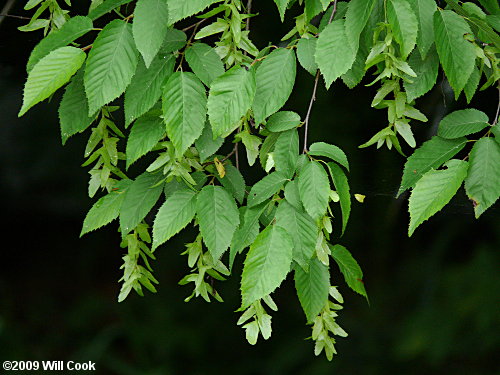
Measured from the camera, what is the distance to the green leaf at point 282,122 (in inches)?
33.6

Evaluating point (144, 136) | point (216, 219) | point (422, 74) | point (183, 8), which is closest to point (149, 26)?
point (183, 8)

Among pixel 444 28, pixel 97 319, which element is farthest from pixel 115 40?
pixel 97 319

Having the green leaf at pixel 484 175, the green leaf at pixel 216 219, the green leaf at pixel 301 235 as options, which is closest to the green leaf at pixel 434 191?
the green leaf at pixel 484 175

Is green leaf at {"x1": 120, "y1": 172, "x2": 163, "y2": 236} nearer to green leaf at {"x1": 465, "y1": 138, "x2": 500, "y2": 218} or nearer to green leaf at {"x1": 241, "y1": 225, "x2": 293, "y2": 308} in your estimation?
green leaf at {"x1": 241, "y1": 225, "x2": 293, "y2": 308}

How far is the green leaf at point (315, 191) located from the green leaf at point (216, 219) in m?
0.12

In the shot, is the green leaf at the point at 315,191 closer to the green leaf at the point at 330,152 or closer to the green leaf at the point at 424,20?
the green leaf at the point at 330,152

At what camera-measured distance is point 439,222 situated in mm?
1615

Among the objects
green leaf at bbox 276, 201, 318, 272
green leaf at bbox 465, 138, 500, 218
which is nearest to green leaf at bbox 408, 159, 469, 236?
green leaf at bbox 465, 138, 500, 218

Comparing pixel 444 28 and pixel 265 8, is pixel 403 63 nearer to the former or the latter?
pixel 444 28

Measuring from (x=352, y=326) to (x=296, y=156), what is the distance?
938 mm

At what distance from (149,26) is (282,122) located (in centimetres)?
23

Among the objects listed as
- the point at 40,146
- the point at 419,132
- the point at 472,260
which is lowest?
the point at 472,260

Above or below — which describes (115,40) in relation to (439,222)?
above

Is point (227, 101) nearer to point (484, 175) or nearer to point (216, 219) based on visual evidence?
point (216, 219)
